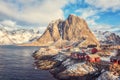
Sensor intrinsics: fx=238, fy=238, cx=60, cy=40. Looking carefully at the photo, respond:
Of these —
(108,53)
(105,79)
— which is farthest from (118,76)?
(108,53)

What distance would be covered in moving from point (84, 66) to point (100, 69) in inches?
247

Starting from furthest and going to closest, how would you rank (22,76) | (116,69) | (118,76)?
(22,76) → (116,69) → (118,76)

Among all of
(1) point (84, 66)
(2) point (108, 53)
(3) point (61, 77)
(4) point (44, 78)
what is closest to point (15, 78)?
(4) point (44, 78)

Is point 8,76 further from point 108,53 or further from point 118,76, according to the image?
point 108,53

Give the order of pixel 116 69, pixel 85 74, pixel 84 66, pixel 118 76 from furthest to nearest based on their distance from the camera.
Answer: pixel 84 66
pixel 85 74
pixel 116 69
pixel 118 76

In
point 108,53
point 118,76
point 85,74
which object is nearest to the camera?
point 118,76

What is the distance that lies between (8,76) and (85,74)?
2929 centimetres

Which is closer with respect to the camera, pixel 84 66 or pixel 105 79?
pixel 105 79

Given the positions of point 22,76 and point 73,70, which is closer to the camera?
point 73,70

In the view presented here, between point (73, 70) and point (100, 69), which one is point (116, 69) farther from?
point (73, 70)

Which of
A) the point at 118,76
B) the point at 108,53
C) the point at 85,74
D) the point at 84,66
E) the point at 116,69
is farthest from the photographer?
the point at 108,53

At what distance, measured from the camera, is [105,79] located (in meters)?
66.8

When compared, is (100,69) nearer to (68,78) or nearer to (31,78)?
(68,78)

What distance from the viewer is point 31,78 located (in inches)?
3371
